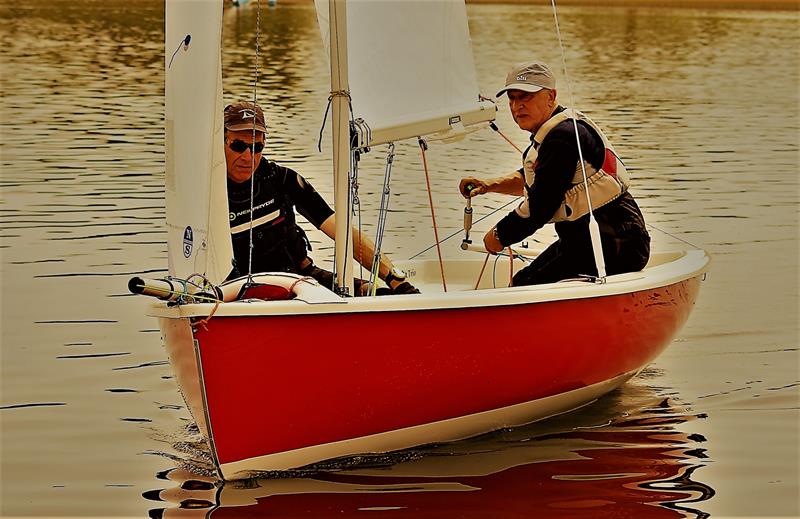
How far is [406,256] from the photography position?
974cm

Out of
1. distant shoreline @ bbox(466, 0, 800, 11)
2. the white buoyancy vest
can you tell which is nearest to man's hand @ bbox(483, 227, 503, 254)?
the white buoyancy vest

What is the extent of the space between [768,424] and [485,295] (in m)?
1.78

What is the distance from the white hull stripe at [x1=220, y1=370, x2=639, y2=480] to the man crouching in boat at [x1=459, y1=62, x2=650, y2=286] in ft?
1.76

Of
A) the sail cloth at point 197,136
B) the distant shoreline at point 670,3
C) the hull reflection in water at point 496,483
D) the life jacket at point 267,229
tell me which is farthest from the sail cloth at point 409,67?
the distant shoreline at point 670,3

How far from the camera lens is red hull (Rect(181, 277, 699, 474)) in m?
4.86

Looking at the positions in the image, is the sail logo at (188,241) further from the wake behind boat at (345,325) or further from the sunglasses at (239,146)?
the sunglasses at (239,146)

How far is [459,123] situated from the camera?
6.01m

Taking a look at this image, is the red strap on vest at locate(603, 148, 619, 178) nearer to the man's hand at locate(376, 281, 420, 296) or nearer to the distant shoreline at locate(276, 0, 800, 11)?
the man's hand at locate(376, 281, 420, 296)

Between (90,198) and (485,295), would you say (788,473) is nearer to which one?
(485,295)

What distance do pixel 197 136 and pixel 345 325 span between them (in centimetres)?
84

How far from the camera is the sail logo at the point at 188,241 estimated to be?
5043 mm

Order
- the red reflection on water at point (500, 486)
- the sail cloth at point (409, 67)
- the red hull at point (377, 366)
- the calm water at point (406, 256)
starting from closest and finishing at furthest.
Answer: the red hull at point (377, 366) → the red reflection on water at point (500, 486) → the calm water at point (406, 256) → the sail cloth at point (409, 67)

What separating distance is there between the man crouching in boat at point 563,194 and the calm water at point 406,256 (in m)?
0.72

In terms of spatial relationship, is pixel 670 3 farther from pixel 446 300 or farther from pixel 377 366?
pixel 377 366
